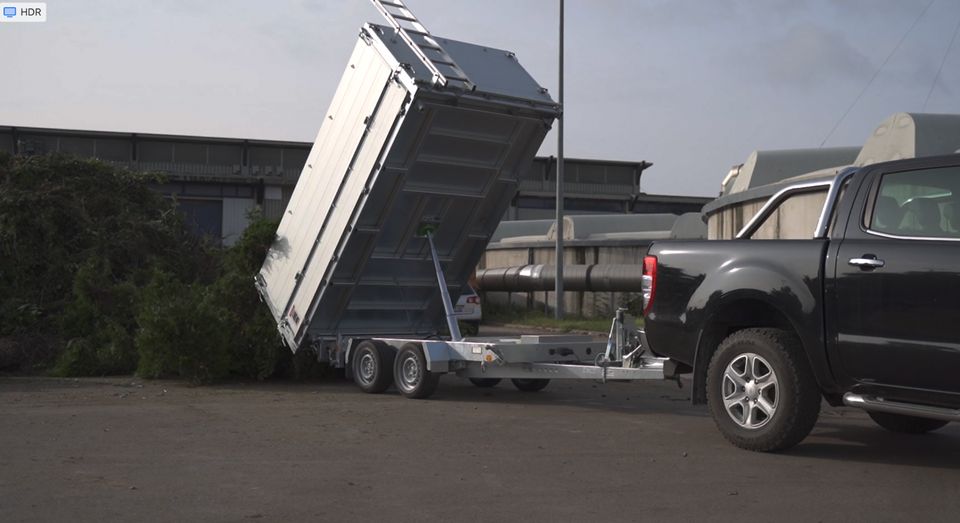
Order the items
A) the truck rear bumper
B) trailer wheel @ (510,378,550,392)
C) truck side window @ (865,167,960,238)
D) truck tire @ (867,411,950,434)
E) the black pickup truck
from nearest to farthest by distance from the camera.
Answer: the truck rear bumper, the black pickup truck, truck side window @ (865,167,960,238), truck tire @ (867,411,950,434), trailer wheel @ (510,378,550,392)

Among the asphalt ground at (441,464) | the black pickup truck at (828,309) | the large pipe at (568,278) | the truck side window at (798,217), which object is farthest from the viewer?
the large pipe at (568,278)

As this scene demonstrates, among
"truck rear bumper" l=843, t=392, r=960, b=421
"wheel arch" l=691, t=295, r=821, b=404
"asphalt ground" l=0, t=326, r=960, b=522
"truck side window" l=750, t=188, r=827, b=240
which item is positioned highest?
"truck side window" l=750, t=188, r=827, b=240

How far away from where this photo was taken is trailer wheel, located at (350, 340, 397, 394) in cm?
1198

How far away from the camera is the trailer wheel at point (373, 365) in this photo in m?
12.0

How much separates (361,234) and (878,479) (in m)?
6.50

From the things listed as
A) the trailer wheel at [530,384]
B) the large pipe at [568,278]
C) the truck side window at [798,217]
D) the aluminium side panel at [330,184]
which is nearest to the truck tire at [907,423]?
the trailer wheel at [530,384]

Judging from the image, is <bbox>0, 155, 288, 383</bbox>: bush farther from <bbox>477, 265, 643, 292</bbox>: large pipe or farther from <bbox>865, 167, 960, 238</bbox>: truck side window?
<bbox>477, 265, 643, 292</bbox>: large pipe

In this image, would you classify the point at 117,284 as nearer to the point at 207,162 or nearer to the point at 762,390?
the point at 762,390

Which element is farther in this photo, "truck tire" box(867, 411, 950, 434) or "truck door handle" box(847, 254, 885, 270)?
"truck tire" box(867, 411, 950, 434)

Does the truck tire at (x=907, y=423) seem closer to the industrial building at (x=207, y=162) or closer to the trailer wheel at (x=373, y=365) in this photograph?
the trailer wheel at (x=373, y=365)

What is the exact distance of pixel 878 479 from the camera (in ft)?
22.9

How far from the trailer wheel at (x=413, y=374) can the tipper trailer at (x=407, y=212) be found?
2 centimetres

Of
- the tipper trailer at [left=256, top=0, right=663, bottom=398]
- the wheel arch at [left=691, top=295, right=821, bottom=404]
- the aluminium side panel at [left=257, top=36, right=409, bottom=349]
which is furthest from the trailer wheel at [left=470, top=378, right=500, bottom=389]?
the wheel arch at [left=691, top=295, right=821, bottom=404]

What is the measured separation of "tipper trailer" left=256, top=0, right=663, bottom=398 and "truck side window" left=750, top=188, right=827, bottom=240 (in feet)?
25.1
